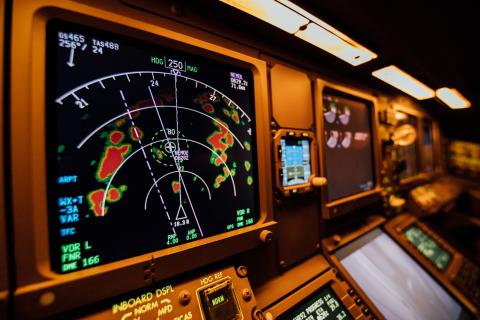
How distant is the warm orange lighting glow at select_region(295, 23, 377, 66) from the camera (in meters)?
1.19

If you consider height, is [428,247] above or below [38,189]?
below

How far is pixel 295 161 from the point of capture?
1289mm

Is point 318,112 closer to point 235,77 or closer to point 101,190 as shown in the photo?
point 235,77

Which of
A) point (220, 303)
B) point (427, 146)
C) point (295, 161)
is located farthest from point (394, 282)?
point (427, 146)

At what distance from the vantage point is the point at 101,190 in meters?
0.67

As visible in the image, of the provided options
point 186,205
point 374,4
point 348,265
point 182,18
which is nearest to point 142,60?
point 182,18

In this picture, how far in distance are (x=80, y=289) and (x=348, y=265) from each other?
143 cm

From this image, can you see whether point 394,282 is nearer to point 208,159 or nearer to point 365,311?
point 365,311

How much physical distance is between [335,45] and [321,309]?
1.48 metres

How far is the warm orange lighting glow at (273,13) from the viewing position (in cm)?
96

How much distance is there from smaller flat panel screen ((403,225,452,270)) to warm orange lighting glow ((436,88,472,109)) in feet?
4.85

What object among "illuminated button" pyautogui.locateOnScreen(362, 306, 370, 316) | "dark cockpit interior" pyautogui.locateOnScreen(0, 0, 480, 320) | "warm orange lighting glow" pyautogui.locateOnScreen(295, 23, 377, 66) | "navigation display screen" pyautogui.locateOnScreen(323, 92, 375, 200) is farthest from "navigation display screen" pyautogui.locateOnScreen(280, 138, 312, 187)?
"illuminated button" pyautogui.locateOnScreen(362, 306, 370, 316)

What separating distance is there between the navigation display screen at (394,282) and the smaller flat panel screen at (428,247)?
310 mm

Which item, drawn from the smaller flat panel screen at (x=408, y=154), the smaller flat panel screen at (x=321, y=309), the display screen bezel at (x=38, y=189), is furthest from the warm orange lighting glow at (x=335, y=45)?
the smaller flat panel screen at (x=321, y=309)
